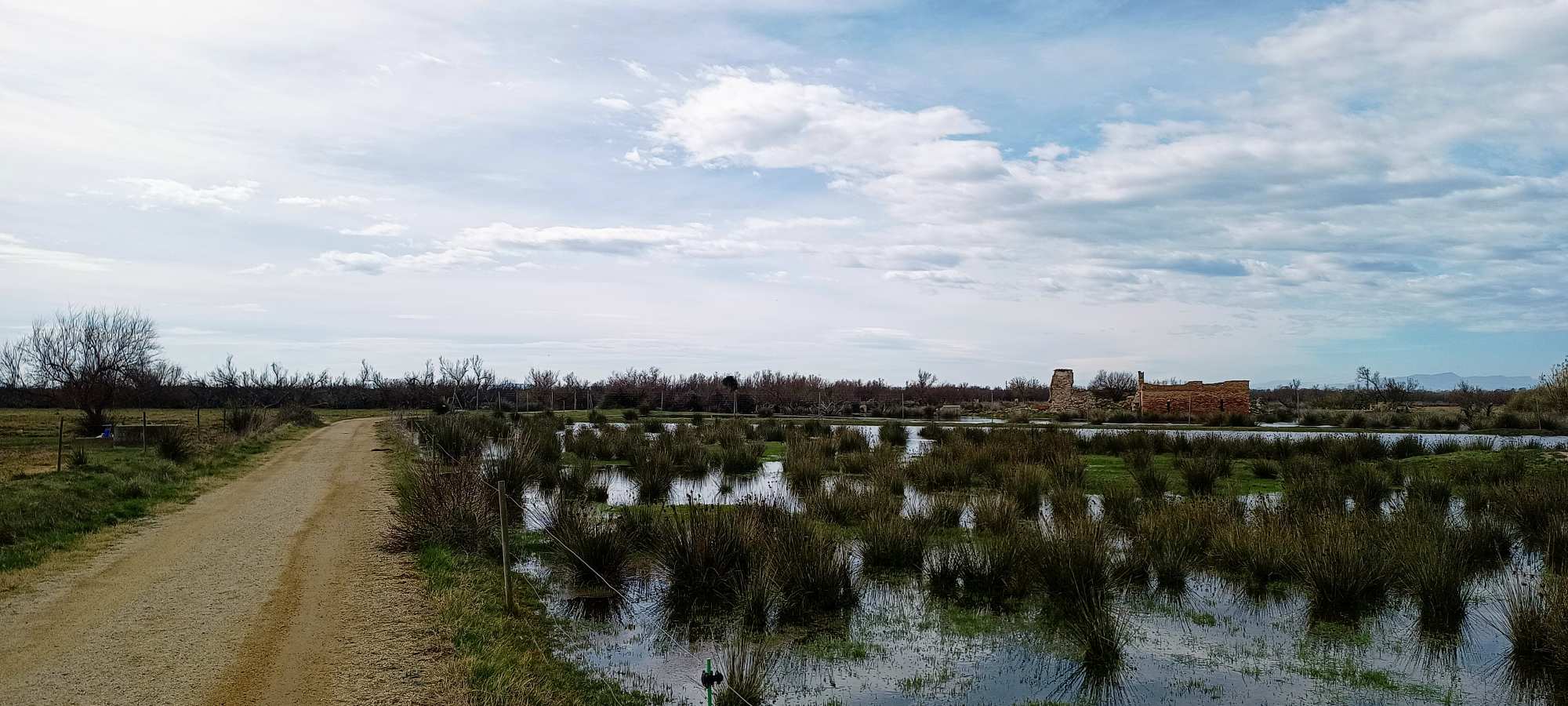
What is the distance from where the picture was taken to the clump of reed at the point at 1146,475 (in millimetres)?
15298

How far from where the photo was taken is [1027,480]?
14.9 m

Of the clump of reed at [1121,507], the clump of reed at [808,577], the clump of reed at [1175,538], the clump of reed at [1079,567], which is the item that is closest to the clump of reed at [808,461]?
the clump of reed at [1121,507]

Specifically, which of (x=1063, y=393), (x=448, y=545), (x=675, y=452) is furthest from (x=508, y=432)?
(x=1063, y=393)

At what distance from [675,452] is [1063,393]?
3624cm

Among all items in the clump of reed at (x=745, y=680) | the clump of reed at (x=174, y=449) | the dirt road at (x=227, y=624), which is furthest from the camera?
the clump of reed at (x=174, y=449)

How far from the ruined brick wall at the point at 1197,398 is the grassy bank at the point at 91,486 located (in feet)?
125

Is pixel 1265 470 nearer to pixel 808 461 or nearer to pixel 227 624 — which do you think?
pixel 808 461

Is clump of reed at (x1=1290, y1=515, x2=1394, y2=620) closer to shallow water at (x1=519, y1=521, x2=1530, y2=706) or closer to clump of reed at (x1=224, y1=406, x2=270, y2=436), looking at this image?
shallow water at (x1=519, y1=521, x2=1530, y2=706)

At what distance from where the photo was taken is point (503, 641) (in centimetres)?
723

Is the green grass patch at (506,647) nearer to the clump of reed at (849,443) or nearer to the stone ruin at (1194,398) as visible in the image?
the clump of reed at (849,443)

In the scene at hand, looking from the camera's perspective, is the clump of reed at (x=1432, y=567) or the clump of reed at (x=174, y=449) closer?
the clump of reed at (x=1432, y=567)

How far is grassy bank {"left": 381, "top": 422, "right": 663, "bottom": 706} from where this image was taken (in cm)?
624

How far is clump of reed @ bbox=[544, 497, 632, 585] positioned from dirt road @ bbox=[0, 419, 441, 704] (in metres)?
1.62

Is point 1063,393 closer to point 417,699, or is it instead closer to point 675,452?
point 675,452
